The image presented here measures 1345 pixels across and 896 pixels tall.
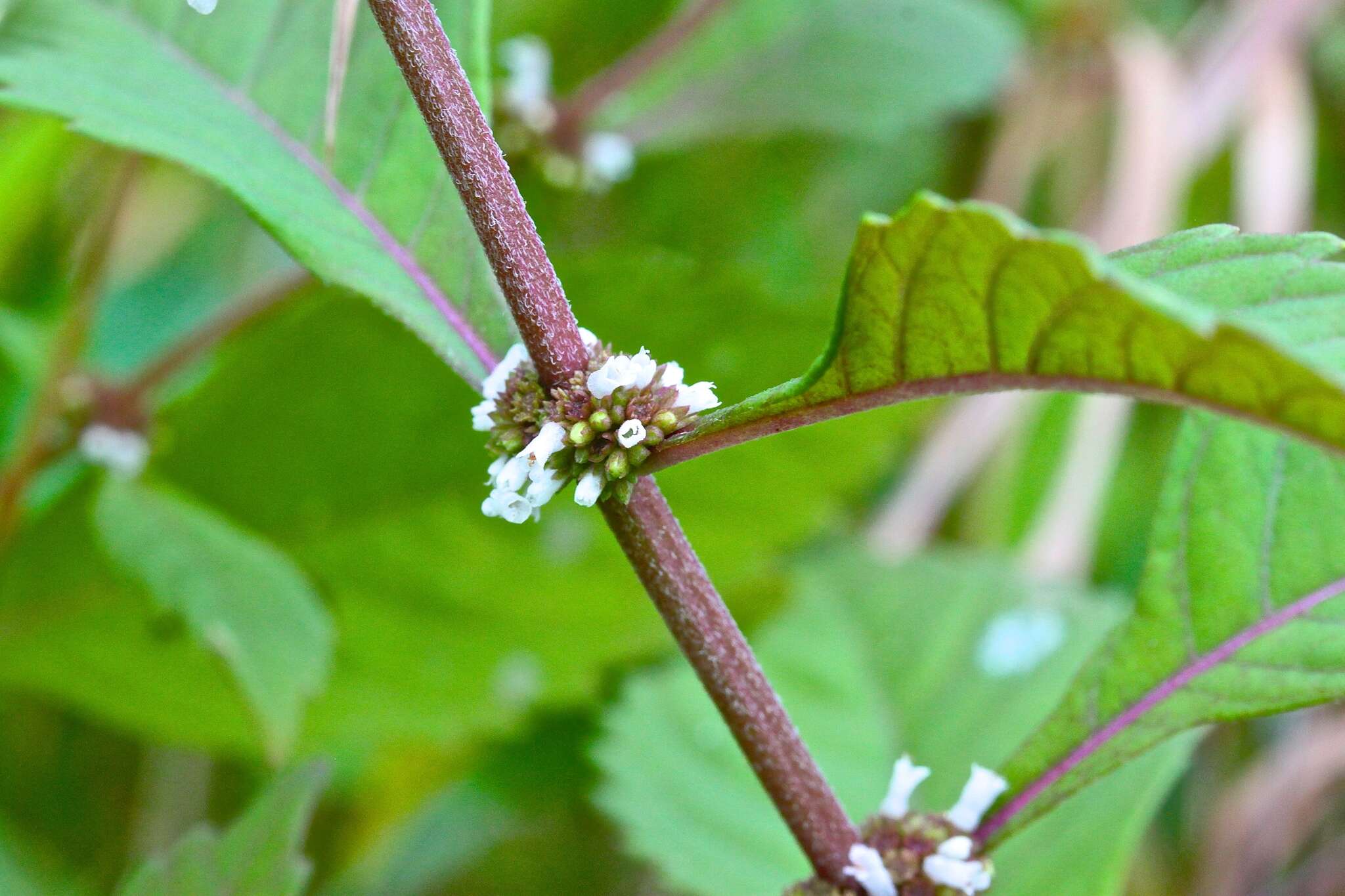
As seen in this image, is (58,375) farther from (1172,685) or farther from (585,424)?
(1172,685)

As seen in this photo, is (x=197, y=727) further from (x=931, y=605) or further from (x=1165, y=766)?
(x=1165, y=766)

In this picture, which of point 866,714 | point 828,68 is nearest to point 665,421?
point 866,714

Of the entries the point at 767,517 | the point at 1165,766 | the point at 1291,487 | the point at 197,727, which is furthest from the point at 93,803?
the point at 1291,487

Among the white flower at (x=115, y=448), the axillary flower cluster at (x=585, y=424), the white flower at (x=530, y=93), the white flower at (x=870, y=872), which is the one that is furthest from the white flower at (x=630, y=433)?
the white flower at (x=530, y=93)

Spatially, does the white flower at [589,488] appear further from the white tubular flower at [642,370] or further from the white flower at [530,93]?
the white flower at [530,93]

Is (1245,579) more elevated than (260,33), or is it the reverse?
(260,33)

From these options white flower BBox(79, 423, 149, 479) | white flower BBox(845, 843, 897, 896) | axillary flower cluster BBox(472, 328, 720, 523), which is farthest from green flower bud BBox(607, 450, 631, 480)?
white flower BBox(79, 423, 149, 479)
